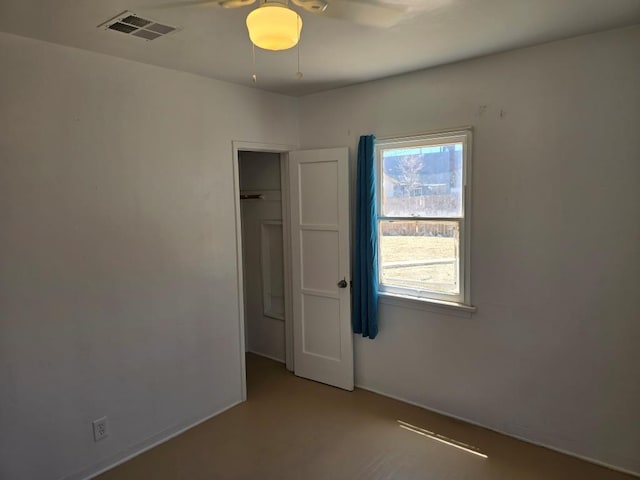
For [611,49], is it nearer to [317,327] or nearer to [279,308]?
[317,327]

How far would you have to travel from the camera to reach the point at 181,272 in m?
3.18

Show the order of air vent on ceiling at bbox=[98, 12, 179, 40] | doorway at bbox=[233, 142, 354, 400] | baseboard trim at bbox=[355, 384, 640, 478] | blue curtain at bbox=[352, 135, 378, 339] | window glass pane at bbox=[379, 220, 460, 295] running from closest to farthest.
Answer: air vent on ceiling at bbox=[98, 12, 179, 40]
baseboard trim at bbox=[355, 384, 640, 478]
window glass pane at bbox=[379, 220, 460, 295]
blue curtain at bbox=[352, 135, 378, 339]
doorway at bbox=[233, 142, 354, 400]

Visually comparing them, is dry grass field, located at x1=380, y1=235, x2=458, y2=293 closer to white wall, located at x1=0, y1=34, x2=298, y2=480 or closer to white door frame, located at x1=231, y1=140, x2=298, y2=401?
white door frame, located at x1=231, y1=140, x2=298, y2=401

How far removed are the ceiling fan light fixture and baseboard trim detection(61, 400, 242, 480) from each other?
273 cm

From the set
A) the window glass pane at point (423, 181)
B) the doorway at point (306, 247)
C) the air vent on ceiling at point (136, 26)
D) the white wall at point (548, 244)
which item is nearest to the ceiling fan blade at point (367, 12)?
the air vent on ceiling at point (136, 26)

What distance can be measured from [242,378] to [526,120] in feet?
9.75

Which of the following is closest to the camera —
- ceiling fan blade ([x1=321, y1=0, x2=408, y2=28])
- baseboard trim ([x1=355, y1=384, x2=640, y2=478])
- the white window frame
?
ceiling fan blade ([x1=321, y1=0, x2=408, y2=28])

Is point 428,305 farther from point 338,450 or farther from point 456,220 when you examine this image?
point 338,450

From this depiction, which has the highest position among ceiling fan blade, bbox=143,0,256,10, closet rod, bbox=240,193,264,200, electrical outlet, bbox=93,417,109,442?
ceiling fan blade, bbox=143,0,256,10

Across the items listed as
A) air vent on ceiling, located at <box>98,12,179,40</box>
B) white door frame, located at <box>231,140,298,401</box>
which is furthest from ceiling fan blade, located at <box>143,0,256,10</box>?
white door frame, located at <box>231,140,298,401</box>

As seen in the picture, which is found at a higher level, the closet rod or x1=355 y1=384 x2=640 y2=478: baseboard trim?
the closet rod

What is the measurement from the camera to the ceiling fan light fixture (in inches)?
61.8

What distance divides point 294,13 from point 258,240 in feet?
10.6

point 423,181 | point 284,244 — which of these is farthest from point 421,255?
point 284,244
